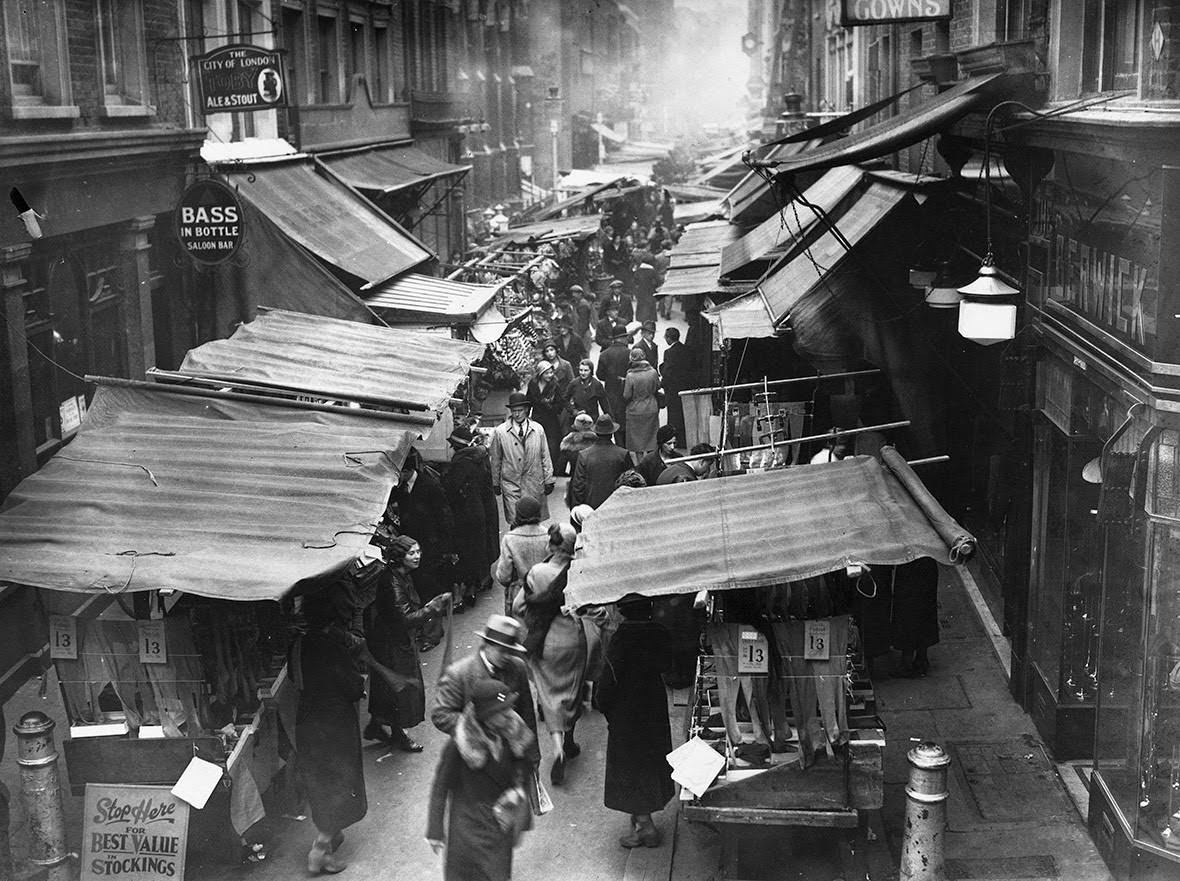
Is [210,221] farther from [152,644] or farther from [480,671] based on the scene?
[480,671]

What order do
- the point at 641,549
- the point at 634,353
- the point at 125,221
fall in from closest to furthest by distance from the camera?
the point at 641,549 → the point at 125,221 → the point at 634,353

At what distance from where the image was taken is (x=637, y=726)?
831 cm

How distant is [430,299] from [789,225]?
15.8ft

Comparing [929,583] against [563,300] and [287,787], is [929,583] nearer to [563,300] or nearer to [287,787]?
[287,787]

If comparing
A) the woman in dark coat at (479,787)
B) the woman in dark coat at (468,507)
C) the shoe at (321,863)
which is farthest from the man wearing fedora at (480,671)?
the woman in dark coat at (468,507)

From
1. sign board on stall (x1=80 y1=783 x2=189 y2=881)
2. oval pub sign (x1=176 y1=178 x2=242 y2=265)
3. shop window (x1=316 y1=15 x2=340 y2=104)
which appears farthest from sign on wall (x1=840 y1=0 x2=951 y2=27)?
shop window (x1=316 y1=15 x2=340 y2=104)

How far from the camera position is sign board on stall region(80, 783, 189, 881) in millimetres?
7480

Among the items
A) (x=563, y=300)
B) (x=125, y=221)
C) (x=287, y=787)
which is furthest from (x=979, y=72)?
(x=563, y=300)

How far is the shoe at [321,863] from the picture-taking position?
25.9 ft

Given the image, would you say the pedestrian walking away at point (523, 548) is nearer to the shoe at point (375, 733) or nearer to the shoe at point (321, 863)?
the shoe at point (375, 733)

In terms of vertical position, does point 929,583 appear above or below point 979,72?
below

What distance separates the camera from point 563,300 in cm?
2497

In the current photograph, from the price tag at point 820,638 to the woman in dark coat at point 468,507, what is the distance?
5.39 meters

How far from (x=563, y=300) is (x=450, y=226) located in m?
6.85
